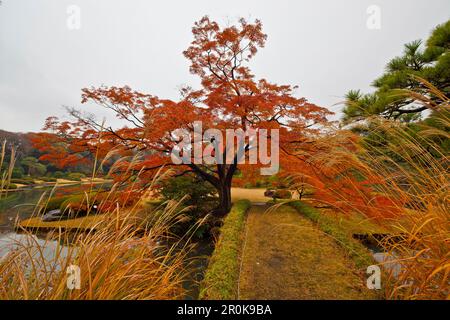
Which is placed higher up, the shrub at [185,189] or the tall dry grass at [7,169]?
the tall dry grass at [7,169]

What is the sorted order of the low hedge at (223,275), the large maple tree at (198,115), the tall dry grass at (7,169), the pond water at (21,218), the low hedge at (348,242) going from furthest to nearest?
the large maple tree at (198,115), the low hedge at (348,242), the low hedge at (223,275), the pond water at (21,218), the tall dry grass at (7,169)

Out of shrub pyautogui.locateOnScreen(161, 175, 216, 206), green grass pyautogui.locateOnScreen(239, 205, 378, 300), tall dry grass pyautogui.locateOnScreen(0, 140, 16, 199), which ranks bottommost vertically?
green grass pyautogui.locateOnScreen(239, 205, 378, 300)

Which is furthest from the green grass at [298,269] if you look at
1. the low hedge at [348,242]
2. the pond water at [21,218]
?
the pond water at [21,218]

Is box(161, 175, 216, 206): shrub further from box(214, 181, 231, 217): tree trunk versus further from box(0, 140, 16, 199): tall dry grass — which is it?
box(0, 140, 16, 199): tall dry grass

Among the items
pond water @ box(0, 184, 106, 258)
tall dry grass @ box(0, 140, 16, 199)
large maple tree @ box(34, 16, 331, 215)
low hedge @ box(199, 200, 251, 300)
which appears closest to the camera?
tall dry grass @ box(0, 140, 16, 199)

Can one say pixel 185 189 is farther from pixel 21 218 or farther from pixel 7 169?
pixel 21 218

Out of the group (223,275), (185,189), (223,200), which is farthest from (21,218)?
(223,275)

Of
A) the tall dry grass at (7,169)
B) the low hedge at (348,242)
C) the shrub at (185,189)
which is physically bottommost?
the low hedge at (348,242)

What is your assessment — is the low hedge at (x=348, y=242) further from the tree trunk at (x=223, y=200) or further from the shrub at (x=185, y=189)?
the shrub at (x=185, y=189)

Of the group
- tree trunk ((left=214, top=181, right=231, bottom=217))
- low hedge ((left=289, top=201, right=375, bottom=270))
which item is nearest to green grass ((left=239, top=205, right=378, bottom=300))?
low hedge ((left=289, top=201, right=375, bottom=270))

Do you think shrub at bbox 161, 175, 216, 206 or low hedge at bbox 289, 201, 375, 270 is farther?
shrub at bbox 161, 175, 216, 206
